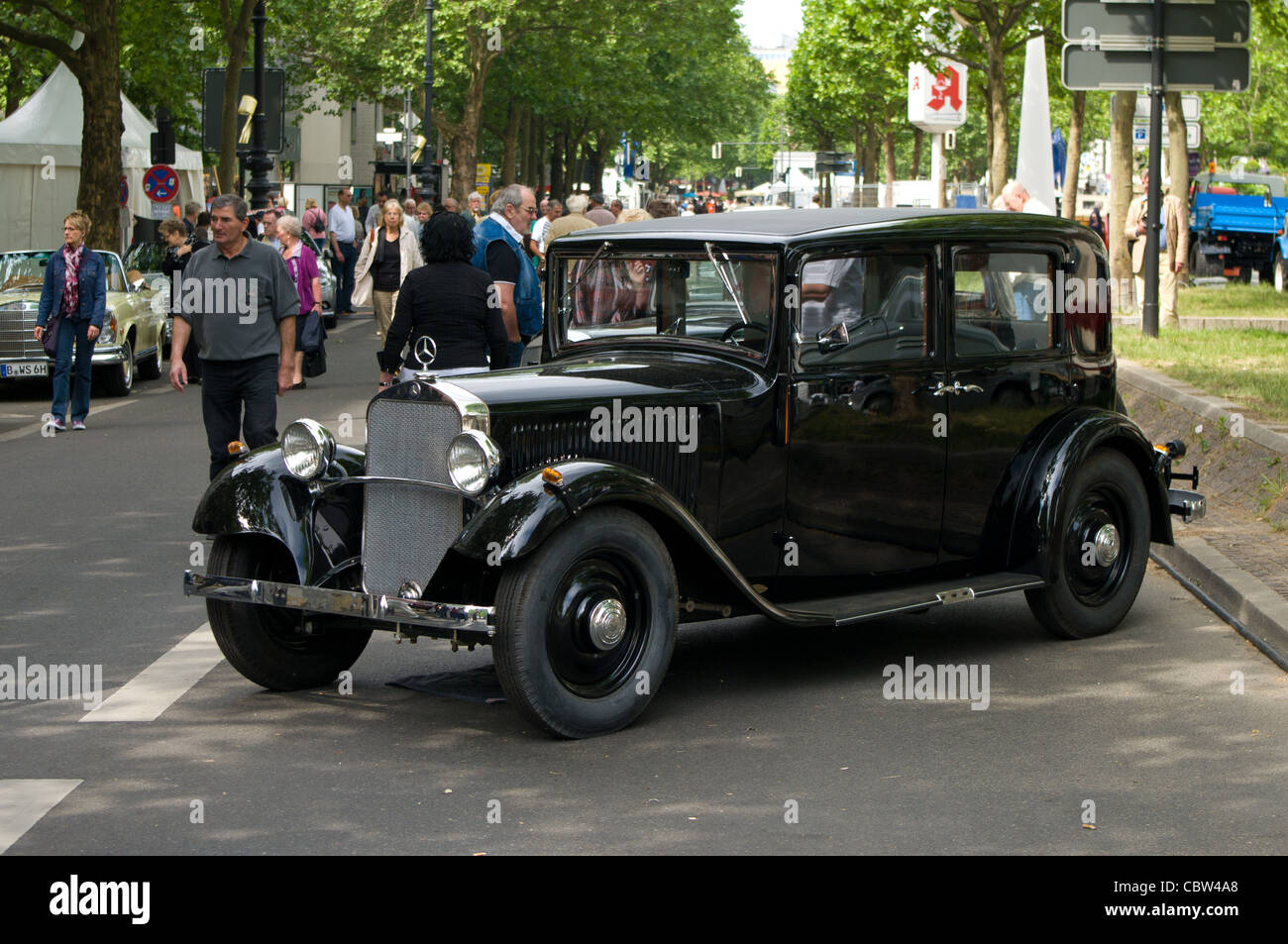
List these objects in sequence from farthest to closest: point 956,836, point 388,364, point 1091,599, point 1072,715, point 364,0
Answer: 1. point 364,0
2. point 388,364
3. point 1091,599
4. point 1072,715
5. point 956,836

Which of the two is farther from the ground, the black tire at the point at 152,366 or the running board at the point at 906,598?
the black tire at the point at 152,366

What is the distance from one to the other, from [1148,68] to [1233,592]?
10155mm

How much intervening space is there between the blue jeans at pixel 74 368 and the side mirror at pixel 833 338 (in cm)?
1071

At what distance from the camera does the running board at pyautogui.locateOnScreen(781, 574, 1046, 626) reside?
22.7 ft

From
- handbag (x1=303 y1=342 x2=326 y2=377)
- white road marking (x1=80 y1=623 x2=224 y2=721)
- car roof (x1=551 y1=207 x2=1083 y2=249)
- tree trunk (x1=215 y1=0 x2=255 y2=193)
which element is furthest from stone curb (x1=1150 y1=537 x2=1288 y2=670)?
tree trunk (x1=215 y1=0 x2=255 y2=193)

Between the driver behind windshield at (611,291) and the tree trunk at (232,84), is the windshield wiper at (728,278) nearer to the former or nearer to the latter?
the driver behind windshield at (611,291)

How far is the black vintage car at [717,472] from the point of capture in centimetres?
621

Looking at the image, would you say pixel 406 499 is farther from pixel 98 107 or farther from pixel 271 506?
pixel 98 107

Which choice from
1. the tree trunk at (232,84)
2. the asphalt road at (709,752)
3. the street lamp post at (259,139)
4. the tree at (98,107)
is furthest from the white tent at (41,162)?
the asphalt road at (709,752)

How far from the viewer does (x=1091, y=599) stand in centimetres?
811

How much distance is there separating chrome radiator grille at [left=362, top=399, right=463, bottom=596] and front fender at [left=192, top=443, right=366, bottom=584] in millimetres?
214
